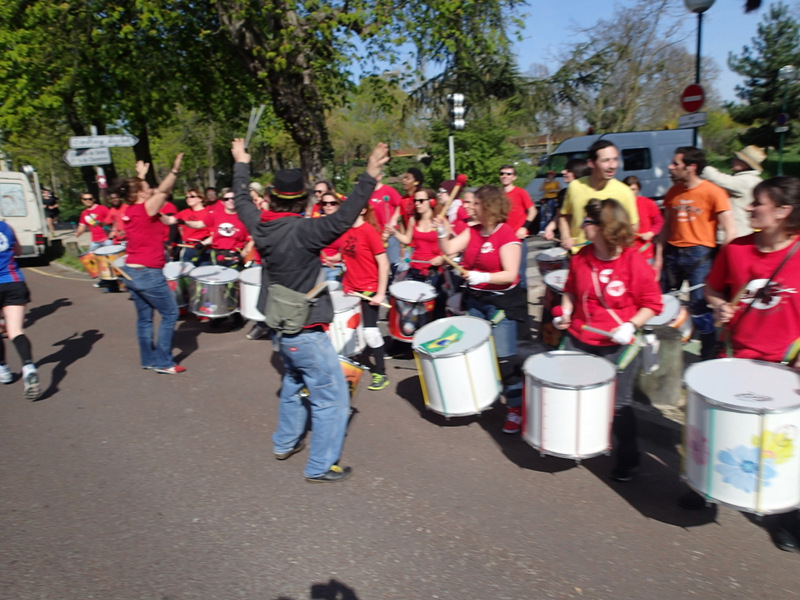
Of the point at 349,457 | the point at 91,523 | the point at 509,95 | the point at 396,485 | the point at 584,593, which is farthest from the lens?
the point at 509,95

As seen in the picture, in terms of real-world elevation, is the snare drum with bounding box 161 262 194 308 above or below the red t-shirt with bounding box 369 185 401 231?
below

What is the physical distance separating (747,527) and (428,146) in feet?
63.9

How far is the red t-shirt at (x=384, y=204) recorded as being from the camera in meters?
8.20

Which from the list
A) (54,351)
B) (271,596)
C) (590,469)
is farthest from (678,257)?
(54,351)

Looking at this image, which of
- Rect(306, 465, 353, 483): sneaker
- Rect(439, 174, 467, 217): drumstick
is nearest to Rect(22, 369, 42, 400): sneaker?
Rect(306, 465, 353, 483): sneaker

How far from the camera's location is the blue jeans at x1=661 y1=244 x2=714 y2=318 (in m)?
5.36

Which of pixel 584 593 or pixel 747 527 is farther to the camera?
pixel 747 527

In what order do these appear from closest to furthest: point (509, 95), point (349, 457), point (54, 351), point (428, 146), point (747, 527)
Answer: point (747, 527), point (349, 457), point (54, 351), point (428, 146), point (509, 95)

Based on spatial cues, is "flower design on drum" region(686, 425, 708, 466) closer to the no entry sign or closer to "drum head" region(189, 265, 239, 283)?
"drum head" region(189, 265, 239, 283)

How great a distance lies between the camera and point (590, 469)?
413 cm

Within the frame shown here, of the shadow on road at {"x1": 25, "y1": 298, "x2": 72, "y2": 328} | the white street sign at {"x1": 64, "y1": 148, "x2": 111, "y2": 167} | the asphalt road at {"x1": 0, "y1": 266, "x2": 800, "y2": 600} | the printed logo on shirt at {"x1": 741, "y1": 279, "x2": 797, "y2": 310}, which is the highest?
the white street sign at {"x1": 64, "y1": 148, "x2": 111, "y2": 167}

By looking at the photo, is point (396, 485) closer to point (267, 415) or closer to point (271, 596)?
point (271, 596)

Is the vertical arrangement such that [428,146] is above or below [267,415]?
above

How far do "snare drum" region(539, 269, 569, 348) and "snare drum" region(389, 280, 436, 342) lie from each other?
1016 millimetres
